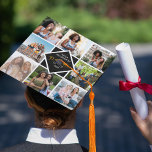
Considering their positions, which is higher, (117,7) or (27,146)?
(117,7)

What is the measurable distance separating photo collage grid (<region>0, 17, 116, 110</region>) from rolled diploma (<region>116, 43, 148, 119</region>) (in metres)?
0.23

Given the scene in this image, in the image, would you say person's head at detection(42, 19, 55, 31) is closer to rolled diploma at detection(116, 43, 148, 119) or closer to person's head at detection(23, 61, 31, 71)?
person's head at detection(23, 61, 31, 71)

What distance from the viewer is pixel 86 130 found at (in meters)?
5.38

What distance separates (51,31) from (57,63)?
0.20m

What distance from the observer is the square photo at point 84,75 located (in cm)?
183

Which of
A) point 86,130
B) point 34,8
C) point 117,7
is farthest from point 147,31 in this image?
point 86,130

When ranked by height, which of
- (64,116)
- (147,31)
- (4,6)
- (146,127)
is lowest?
(4,6)

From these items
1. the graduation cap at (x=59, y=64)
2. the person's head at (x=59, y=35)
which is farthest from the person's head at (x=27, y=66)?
the person's head at (x=59, y=35)

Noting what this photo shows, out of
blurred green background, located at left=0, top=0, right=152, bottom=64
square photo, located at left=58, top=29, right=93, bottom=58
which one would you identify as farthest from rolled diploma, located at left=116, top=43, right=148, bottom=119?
blurred green background, located at left=0, top=0, right=152, bottom=64

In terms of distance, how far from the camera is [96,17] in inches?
551

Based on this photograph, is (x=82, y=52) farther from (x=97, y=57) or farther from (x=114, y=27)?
(x=114, y=27)

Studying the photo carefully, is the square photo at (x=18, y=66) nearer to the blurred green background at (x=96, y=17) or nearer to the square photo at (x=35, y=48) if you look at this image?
the square photo at (x=35, y=48)

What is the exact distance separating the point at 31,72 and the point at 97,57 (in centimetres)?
36

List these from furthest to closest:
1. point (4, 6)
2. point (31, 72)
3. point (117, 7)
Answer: point (117, 7)
point (4, 6)
point (31, 72)
